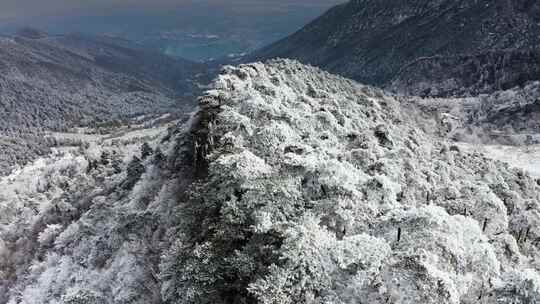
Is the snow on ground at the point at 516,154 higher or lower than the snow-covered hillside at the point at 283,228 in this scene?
lower

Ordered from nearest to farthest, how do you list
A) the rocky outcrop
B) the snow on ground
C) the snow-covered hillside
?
the rocky outcrop < the snow-covered hillside < the snow on ground

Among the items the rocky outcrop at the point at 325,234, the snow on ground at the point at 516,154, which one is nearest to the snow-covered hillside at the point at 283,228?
the rocky outcrop at the point at 325,234

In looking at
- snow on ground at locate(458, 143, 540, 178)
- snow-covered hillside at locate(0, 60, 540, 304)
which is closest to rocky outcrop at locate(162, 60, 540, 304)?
snow-covered hillside at locate(0, 60, 540, 304)

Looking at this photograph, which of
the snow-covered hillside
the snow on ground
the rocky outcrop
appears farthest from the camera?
the snow on ground

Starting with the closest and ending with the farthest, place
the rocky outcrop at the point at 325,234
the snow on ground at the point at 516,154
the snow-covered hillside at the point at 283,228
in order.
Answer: the rocky outcrop at the point at 325,234 < the snow-covered hillside at the point at 283,228 < the snow on ground at the point at 516,154

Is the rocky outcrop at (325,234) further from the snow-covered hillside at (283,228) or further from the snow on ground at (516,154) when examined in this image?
the snow on ground at (516,154)

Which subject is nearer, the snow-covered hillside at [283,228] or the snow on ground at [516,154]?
the snow-covered hillside at [283,228]

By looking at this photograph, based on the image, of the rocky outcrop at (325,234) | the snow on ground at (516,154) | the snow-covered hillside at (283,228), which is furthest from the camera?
the snow on ground at (516,154)

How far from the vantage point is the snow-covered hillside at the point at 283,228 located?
27328 millimetres

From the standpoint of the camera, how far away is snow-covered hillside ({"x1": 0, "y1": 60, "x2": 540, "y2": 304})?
2733 cm

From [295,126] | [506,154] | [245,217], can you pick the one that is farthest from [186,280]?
[506,154]

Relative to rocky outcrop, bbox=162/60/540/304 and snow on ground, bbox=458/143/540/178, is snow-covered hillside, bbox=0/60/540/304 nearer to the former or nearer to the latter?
rocky outcrop, bbox=162/60/540/304

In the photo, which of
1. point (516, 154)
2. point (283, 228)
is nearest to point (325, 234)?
point (283, 228)

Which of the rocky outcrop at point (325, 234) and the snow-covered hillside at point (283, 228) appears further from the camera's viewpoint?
the snow-covered hillside at point (283, 228)
